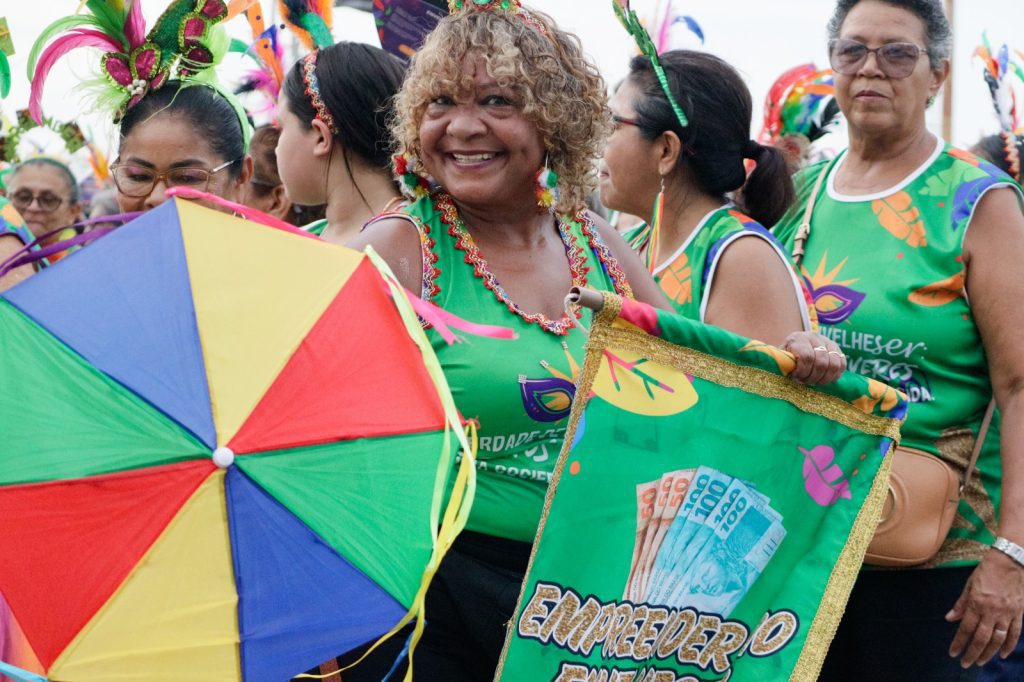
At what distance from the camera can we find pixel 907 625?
333 centimetres

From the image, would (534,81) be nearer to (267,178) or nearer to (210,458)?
(210,458)

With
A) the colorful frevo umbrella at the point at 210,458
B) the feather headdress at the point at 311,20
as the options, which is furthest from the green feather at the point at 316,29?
the colorful frevo umbrella at the point at 210,458

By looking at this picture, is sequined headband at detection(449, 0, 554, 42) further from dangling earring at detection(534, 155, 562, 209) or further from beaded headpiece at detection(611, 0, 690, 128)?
beaded headpiece at detection(611, 0, 690, 128)

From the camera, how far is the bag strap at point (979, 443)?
11.1ft

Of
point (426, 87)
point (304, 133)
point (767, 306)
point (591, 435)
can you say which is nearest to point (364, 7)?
point (304, 133)

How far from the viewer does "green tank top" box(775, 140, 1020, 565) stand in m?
3.32

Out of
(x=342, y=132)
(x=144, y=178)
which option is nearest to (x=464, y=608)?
(x=144, y=178)

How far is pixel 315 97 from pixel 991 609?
2255 millimetres

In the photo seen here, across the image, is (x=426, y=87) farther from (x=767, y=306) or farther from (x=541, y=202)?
(x=767, y=306)

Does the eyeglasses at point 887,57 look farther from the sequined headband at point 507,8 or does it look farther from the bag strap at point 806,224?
the sequined headband at point 507,8

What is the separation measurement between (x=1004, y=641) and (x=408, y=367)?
6.05 ft

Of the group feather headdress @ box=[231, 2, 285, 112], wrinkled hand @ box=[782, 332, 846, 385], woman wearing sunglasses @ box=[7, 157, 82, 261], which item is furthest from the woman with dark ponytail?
woman wearing sunglasses @ box=[7, 157, 82, 261]

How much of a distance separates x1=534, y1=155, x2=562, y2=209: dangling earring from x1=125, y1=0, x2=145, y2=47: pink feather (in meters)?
1.17

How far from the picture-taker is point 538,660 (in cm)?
246
